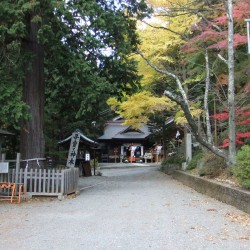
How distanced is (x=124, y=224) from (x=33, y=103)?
8404 mm

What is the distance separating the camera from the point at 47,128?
26625 millimetres

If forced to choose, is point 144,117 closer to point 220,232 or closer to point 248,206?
point 248,206

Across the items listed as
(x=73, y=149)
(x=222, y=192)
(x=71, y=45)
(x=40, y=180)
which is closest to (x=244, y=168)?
(x=222, y=192)

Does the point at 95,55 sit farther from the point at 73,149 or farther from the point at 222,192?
the point at 73,149

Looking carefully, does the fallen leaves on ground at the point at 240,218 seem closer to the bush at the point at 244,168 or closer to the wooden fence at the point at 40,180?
the bush at the point at 244,168

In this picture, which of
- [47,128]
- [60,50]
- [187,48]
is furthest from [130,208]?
[47,128]

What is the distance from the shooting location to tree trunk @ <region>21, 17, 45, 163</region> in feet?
50.9

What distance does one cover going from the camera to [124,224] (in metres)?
8.76

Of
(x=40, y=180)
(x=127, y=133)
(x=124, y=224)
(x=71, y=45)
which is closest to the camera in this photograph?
(x=124, y=224)

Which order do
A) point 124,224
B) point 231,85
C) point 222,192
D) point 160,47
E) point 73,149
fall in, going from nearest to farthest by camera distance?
1. point 124,224
2. point 222,192
3. point 231,85
4. point 160,47
5. point 73,149

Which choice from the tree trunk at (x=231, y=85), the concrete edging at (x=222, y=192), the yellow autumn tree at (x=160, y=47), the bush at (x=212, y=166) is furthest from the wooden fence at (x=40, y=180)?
the yellow autumn tree at (x=160, y=47)

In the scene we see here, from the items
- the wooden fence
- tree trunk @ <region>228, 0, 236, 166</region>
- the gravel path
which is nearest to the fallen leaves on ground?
the gravel path

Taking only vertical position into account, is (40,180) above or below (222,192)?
above

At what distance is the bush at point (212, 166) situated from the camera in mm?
15549
